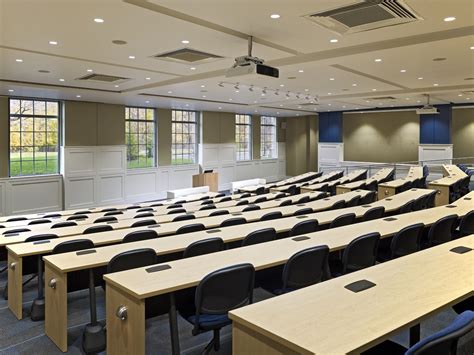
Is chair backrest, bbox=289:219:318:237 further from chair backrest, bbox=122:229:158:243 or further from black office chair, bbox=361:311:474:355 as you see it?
black office chair, bbox=361:311:474:355

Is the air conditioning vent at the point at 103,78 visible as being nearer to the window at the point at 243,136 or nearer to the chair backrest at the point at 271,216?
the chair backrest at the point at 271,216

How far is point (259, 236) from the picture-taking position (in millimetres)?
4562

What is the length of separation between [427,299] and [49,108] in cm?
1268

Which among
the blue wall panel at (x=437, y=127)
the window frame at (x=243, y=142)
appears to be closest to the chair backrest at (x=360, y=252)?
the blue wall panel at (x=437, y=127)

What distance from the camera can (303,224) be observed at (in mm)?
5098

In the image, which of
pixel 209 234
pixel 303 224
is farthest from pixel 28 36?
pixel 303 224

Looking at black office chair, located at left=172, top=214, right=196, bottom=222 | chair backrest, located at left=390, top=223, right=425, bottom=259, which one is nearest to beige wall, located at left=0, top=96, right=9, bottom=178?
black office chair, located at left=172, top=214, right=196, bottom=222

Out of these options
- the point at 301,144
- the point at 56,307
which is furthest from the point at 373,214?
the point at 301,144

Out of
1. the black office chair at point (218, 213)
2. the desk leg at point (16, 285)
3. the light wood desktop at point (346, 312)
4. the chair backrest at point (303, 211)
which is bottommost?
the desk leg at point (16, 285)

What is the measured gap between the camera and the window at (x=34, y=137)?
11.9 metres

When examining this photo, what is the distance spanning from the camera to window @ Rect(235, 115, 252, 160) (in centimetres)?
1964

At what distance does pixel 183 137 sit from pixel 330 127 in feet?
24.3

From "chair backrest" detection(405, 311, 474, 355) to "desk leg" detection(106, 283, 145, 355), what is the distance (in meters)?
1.72

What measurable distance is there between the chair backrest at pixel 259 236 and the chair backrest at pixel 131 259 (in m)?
1.08
